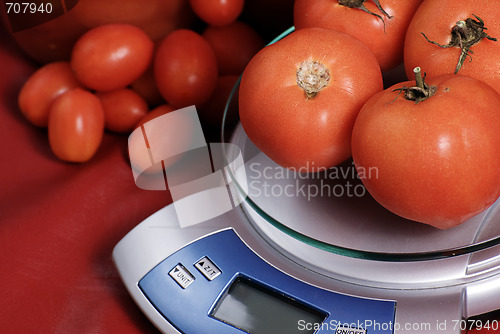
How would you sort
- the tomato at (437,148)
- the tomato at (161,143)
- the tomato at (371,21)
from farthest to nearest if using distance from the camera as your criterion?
the tomato at (161,143) → the tomato at (371,21) → the tomato at (437,148)

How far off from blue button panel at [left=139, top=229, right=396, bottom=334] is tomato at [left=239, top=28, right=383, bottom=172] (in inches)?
4.7

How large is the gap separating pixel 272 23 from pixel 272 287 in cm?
51

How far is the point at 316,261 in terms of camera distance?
22.4 inches

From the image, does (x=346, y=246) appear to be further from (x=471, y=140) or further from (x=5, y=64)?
(x=5, y=64)

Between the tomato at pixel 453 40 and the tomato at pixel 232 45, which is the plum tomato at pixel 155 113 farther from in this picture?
the tomato at pixel 453 40

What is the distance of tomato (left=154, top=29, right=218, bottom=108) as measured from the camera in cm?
77

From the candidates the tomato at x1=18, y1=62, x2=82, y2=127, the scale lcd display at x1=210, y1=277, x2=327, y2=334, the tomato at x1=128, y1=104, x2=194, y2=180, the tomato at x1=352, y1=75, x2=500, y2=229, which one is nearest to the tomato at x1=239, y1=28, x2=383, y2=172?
the tomato at x1=352, y1=75, x2=500, y2=229

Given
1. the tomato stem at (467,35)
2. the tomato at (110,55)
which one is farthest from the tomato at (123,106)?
the tomato stem at (467,35)

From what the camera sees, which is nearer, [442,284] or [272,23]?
[442,284]

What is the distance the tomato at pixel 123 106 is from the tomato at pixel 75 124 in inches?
1.2

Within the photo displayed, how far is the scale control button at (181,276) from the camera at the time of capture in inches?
22.9

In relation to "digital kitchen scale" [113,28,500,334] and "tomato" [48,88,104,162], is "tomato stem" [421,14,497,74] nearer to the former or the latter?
"digital kitchen scale" [113,28,500,334]

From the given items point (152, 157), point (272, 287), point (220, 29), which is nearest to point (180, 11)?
point (220, 29)

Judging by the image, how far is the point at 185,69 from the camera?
0.77m
